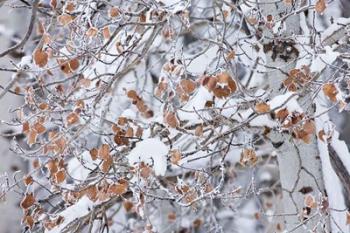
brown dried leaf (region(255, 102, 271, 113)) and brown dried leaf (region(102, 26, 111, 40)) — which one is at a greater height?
brown dried leaf (region(102, 26, 111, 40))

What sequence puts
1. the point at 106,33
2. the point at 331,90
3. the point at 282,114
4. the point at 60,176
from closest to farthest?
the point at 331,90 → the point at 282,114 → the point at 60,176 → the point at 106,33

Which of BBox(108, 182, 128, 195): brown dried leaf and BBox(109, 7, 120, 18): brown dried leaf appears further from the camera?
BBox(109, 7, 120, 18): brown dried leaf

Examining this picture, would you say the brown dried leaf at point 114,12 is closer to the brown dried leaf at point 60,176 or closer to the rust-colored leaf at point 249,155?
the brown dried leaf at point 60,176

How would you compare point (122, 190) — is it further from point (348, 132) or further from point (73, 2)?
point (348, 132)

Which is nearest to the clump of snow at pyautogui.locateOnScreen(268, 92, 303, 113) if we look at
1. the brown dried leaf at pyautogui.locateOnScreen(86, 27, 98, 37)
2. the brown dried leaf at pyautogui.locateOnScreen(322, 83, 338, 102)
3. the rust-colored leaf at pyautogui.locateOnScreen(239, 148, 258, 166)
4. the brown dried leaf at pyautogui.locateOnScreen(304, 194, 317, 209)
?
the brown dried leaf at pyautogui.locateOnScreen(322, 83, 338, 102)

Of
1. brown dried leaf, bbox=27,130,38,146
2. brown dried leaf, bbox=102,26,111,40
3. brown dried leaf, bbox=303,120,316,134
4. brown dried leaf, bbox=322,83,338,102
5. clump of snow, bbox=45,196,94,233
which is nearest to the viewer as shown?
brown dried leaf, bbox=322,83,338,102

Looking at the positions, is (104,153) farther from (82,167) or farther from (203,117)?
(82,167)

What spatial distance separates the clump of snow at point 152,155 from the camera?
121 inches

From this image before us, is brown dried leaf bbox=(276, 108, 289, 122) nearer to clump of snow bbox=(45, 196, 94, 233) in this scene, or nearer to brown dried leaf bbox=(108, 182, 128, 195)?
brown dried leaf bbox=(108, 182, 128, 195)

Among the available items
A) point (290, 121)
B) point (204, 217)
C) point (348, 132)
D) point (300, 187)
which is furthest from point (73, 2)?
point (348, 132)

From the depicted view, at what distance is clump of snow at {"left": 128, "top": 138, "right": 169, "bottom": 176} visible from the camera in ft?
10.1

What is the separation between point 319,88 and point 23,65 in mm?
1629

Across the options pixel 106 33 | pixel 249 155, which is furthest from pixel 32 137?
pixel 249 155

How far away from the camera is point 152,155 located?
3090 mm
